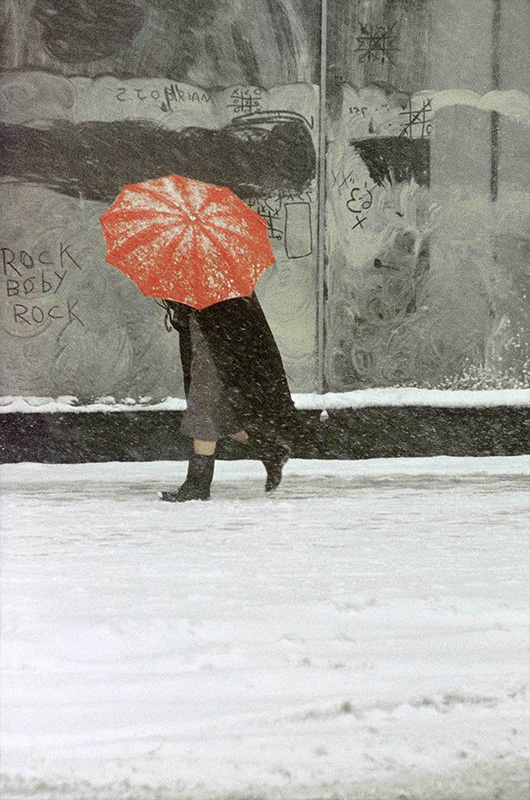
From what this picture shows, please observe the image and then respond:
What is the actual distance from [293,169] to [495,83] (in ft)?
5.97

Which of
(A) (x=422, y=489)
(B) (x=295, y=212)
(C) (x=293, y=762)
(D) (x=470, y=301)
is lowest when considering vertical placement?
(A) (x=422, y=489)

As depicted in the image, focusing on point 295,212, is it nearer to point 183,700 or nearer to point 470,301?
point 470,301

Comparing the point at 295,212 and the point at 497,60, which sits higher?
the point at 497,60

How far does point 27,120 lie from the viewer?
8898mm

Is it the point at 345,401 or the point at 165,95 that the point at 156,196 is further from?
the point at 345,401

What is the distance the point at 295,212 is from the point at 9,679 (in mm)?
6115

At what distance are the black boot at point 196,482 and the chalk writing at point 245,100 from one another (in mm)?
3322

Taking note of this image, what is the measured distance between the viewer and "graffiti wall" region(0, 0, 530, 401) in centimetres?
894

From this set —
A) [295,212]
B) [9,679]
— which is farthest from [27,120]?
[9,679]

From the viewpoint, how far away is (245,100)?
9.06 meters

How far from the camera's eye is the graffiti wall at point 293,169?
29.3 ft

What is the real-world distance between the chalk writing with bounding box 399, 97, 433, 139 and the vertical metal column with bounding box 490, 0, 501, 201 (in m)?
0.55

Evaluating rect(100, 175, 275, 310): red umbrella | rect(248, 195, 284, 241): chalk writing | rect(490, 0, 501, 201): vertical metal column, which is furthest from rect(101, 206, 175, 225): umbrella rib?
rect(490, 0, 501, 201): vertical metal column

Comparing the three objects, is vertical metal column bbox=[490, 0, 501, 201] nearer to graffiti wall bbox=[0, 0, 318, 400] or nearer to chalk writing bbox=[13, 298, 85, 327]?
graffiti wall bbox=[0, 0, 318, 400]
